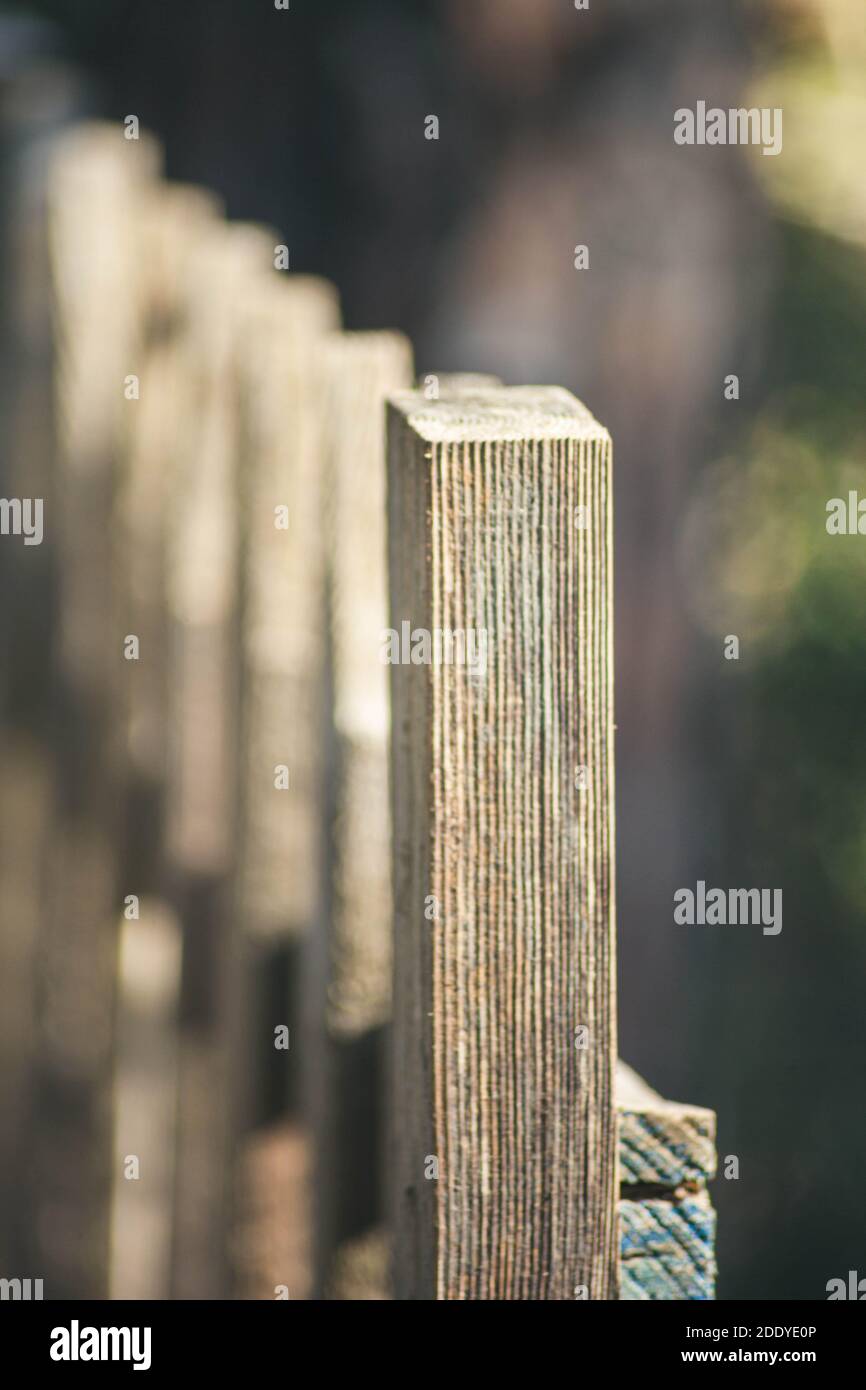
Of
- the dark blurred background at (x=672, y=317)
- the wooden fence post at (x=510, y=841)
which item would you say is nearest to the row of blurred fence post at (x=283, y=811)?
the wooden fence post at (x=510, y=841)

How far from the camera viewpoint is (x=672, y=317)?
3512 millimetres

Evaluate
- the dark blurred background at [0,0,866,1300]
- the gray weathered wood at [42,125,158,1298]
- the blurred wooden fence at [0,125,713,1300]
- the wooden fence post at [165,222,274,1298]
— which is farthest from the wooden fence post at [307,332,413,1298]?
the dark blurred background at [0,0,866,1300]

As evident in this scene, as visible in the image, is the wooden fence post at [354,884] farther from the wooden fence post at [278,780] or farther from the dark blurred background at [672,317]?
the dark blurred background at [672,317]

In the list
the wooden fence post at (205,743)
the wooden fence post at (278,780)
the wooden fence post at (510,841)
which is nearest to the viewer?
the wooden fence post at (510,841)

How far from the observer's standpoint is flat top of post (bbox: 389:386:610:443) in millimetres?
734

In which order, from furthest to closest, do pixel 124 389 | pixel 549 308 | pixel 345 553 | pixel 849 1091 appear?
1. pixel 849 1091
2. pixel 549 308
3. pixel 124 389
4. pixel 345 553

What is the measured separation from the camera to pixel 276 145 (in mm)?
3656

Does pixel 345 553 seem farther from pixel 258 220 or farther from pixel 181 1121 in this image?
pixel 258 220

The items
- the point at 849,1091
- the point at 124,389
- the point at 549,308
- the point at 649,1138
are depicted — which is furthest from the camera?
the point at 849,1091

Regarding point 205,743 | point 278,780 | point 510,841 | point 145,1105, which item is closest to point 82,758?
point 205,743

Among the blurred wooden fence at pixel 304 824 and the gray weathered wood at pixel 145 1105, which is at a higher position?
the blurred wooden fence at pixel 304 824

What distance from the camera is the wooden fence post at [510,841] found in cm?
73
